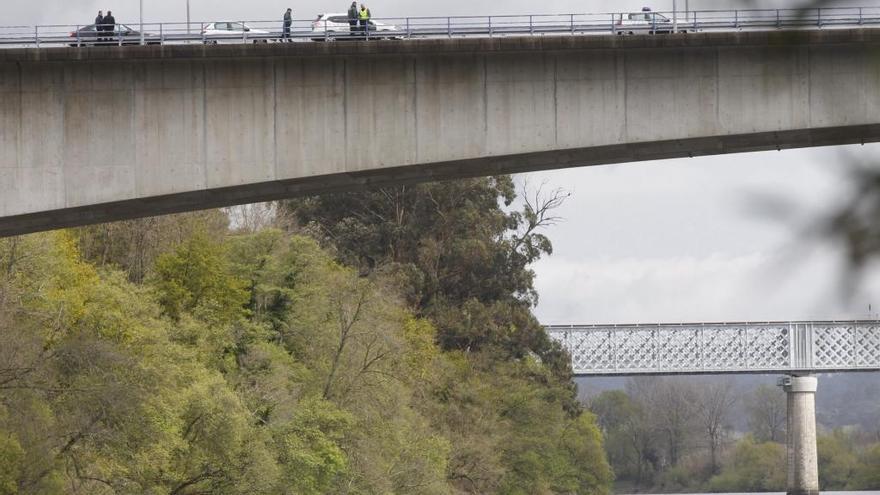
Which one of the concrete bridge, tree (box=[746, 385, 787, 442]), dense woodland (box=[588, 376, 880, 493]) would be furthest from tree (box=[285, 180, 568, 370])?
tree (box=[746, 385, 787, 442])

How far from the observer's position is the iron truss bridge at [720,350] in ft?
325

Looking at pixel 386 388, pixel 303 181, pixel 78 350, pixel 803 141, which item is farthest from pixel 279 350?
pixel 803 141

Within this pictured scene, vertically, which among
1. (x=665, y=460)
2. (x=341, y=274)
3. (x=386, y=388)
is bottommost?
(x=665, y=460)

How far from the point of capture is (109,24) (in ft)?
103

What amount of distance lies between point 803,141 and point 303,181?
9.09m

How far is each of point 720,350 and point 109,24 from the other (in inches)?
2873

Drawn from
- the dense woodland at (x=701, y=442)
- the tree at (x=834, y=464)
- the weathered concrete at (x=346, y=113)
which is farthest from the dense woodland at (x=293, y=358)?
the dense woodland at (x=701, y=442)

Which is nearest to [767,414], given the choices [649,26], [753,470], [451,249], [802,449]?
[753,470]

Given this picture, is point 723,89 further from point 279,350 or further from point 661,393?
point 661,393

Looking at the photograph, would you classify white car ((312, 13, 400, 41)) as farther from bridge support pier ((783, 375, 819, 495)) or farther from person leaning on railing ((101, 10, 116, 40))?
bridge support pier ((783, 375, 819, 495))

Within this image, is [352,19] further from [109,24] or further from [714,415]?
[714,415]

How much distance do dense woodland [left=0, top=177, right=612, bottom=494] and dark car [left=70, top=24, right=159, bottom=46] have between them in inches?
315

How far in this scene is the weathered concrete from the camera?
30.8 m

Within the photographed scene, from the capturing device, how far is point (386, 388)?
52938 millimetres
